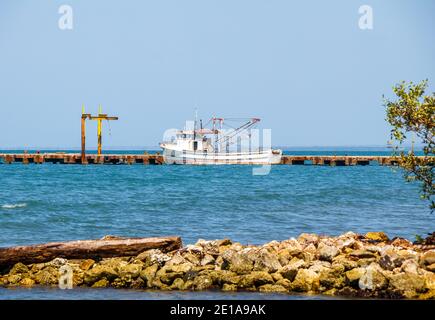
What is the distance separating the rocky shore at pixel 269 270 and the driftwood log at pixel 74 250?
0.60 feet

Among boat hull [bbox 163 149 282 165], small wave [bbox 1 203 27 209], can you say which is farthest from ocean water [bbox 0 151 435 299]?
boat hull [bbox 163 149 282 165]

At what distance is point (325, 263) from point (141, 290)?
172 inches

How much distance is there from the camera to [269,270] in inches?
→ 643

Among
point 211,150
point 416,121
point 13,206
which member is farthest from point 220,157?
point 416,121

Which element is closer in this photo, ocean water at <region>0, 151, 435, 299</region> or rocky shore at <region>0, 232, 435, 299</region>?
rocky shore at <region>0, 232, 435, 299</region>

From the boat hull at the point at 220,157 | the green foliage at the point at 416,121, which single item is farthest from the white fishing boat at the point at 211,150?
the green foliage at the point at 416,121

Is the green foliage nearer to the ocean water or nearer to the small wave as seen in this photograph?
the ocean water

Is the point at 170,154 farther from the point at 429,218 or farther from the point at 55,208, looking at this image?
the point at 429,218

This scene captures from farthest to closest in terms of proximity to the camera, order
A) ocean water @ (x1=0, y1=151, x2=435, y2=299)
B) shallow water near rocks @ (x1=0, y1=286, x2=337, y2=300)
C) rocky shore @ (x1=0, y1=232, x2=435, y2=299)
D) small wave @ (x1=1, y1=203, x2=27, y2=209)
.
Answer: small wave @ (x1=1, y1=203, x2=27, y2=209), ocean water @ (x1=0, y1=151, x2=435, y2=299), rocky shore @ (x1=0, y1=232, x2=435, y2=299), shallow water near rocks @ (x1=0, y1=286, x2=337, y2=300)

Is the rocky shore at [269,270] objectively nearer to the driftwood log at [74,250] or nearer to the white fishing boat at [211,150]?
the driftwood log at [74,250]

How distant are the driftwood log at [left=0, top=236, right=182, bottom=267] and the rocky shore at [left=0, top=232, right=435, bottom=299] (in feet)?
0.60

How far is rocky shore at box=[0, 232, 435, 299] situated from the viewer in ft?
50.3

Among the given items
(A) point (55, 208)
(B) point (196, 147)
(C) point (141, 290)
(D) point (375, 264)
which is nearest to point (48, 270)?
(C) point (141, 290)
